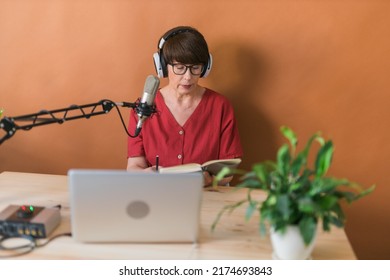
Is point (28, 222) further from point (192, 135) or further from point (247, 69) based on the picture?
point (247, 69)

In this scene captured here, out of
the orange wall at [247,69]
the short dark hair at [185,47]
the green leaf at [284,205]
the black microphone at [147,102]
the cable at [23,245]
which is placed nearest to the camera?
the green leaf at [284,205]

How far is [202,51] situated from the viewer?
181 centimetres

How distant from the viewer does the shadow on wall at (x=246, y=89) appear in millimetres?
2072

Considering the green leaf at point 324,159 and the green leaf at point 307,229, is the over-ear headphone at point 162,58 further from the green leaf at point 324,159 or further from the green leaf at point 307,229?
the green leaf at point 307,229

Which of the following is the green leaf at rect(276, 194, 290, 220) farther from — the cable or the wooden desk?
the cable

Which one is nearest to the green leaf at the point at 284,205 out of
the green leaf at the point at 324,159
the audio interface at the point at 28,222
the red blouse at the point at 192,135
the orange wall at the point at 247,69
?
the green leaf at the point at 324,159

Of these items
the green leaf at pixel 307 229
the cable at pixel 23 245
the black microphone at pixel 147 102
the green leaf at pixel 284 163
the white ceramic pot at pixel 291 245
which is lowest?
the cable at pixel 23 245

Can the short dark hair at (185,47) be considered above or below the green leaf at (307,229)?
above

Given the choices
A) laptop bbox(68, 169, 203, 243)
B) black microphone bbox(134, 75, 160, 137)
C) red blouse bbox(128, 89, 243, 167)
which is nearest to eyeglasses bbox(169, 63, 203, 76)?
red blouse bbox(128, 89, 243, 167)

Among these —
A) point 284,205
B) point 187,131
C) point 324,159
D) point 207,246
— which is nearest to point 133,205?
point 207,246

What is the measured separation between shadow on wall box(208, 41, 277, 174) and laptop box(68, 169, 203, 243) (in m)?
1.05

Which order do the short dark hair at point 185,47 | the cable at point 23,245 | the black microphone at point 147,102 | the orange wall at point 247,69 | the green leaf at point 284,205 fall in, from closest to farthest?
the green leaf at point 284,205 < the cable at point 23,245 < the black microphone at point 147,102 < the short dark hair at point 185,47 < the orange wall at point 247,69

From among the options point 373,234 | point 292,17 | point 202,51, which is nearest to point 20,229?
point 202,51

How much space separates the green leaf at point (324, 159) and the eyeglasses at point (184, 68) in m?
0.86
